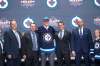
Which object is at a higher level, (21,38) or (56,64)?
(21,38)

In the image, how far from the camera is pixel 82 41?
9312 millimetres

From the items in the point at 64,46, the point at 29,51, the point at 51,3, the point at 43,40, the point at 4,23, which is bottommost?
the point at 29,51

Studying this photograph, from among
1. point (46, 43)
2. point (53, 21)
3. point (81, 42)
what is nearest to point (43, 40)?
point (46, 43)

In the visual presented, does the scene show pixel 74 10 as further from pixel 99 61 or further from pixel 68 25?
pixel 99 61

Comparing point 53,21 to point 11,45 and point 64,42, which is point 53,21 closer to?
point 64,42

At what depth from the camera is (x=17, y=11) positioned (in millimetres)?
10398

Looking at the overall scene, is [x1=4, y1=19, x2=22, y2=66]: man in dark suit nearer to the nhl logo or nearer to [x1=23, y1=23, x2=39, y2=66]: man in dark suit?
[x1=23, y1=23, x2=39, y2=66]: man in dark suit

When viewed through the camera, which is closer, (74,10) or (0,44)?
(0,44)

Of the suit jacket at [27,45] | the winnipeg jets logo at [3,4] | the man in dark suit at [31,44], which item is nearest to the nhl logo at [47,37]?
the man in dark suit at [31,44]

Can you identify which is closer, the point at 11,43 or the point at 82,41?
the point at 11,43

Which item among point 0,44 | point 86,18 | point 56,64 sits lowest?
point 56,64

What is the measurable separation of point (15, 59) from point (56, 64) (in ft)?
4.16

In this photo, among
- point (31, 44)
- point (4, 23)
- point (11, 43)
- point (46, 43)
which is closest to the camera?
point (46, 43)

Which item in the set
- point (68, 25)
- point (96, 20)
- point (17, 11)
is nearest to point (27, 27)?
point (17, 11)
